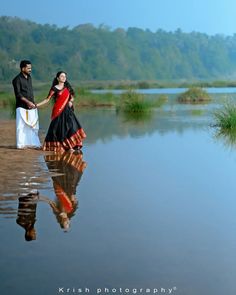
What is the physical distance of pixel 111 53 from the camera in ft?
413

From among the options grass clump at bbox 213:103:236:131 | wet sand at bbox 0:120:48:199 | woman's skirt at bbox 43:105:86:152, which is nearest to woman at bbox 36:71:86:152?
woman's skirt at bbox 43:105:86:152

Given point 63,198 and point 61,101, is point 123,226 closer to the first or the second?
point 63,198

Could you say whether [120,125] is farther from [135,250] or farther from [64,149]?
[135,250]

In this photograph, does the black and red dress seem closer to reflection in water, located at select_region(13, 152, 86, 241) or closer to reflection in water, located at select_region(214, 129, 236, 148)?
reflection in water, located at select_region(13, 152, 86, 241)

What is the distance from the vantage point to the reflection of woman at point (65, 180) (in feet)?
22.0

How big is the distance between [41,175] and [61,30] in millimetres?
124021

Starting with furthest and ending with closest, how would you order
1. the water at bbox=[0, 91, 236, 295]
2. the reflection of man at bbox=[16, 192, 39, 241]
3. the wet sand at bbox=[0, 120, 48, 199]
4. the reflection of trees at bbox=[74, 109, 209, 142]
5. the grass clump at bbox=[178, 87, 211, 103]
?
1. the grass clump at bbox=[178, 87, 211, 103]
2. the reflection of trees at bbox=[74, 109, 209, 142]
3. the wet sand at bbox=[0, 120, 48, 199]
4. the reflection of man at bbox=[16, 192, 39, 241]
5. the water at bbox=[0, 91, 236, 295]

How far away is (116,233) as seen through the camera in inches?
232

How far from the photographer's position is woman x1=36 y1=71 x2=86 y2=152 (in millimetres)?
12000

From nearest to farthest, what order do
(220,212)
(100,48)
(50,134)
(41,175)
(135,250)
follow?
1. (135,250)
2. (220,212)
3. (41,175)
4. (50,134)
5. (100,48)

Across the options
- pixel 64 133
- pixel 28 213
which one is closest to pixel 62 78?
pixel 64 133

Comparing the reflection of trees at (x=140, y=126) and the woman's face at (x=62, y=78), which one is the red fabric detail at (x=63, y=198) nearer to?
the woman's face at (x=62, y=78)

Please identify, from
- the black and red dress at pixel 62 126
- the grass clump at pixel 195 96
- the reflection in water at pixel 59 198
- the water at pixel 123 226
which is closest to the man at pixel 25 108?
the black and red dress at pixel 62 126

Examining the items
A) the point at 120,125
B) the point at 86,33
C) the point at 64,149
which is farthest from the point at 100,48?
the point at 64,149
